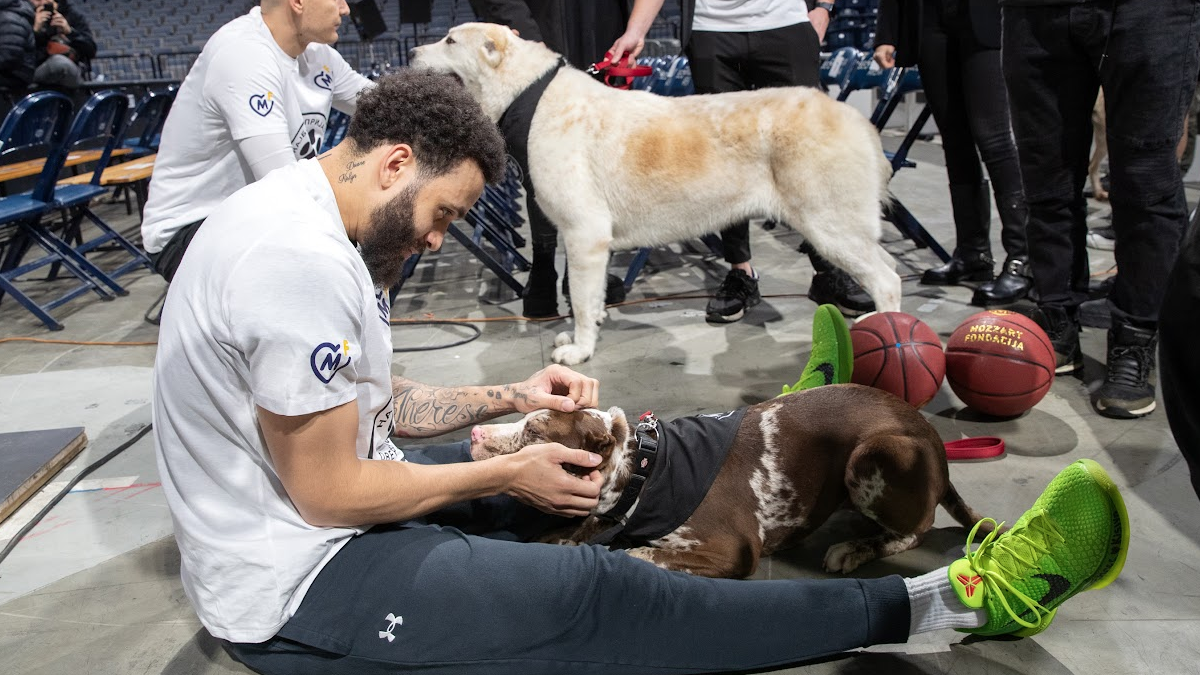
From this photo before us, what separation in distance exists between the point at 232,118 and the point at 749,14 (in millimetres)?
2589

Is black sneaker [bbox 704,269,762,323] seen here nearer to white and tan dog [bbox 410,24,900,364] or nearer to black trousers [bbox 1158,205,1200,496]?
white and tan dog [bbox 410,24,900,364]

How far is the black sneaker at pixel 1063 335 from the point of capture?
355 centimetres

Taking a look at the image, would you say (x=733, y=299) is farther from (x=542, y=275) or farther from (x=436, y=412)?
(x=436, y=412)

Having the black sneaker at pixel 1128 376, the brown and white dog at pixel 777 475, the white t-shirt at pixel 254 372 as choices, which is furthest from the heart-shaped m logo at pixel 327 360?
the black sneaker at pixel 1128 376

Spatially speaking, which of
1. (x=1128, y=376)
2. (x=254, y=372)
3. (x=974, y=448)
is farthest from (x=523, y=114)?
(x=254, y=372)

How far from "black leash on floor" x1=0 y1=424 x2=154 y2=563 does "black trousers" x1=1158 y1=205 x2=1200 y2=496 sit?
115 inches

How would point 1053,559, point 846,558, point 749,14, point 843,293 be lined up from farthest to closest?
point 843,293
point 749,14
point 846,558
point 1053,559

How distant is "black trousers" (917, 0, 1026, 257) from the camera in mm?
4426

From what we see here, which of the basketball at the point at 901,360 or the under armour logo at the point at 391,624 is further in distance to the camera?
the basketball at the point at 901,360

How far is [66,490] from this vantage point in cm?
293

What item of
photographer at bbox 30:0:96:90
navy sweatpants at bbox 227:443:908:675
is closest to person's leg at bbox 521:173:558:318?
navy sweatpants at bbox 227:443:908:675

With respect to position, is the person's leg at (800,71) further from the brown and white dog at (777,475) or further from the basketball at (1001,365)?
the brown and white dog at (777,475)

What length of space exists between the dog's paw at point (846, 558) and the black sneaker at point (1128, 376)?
146 centimetres

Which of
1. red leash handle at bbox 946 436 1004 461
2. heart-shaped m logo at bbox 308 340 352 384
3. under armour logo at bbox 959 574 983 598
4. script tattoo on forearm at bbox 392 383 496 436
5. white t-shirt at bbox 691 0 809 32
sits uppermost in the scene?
white t-shirt at bbox 691 0 809 32
